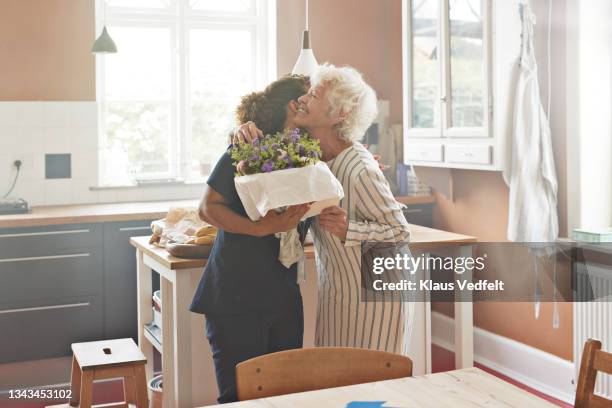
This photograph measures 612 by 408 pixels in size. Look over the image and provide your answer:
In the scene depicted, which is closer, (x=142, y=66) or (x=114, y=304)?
(x=114, y=304)

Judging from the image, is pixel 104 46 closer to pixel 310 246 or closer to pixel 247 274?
pixel 310 246

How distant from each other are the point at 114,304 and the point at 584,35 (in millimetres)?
2858

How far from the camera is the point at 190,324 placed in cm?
289

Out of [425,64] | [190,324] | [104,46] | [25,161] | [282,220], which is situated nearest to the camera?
[282,220]

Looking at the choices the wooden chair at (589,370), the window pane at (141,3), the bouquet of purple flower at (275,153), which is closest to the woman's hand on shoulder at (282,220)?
the bouquet of purple flower at (275,153)

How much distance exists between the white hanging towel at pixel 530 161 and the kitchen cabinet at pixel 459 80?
5cm

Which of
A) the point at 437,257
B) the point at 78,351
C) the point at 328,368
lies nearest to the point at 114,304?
the point at 78,351

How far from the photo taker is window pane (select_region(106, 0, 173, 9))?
16.6 ft

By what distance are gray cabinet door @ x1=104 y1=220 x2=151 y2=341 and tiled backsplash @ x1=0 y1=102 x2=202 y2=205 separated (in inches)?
25.0

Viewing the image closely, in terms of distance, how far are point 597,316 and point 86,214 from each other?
268 centimetres

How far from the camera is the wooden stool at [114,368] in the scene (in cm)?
294

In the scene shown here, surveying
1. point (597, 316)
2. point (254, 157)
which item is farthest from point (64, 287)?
point (597, 316)

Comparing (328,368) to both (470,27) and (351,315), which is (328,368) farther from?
(470,27)

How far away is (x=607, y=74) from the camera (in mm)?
3736
